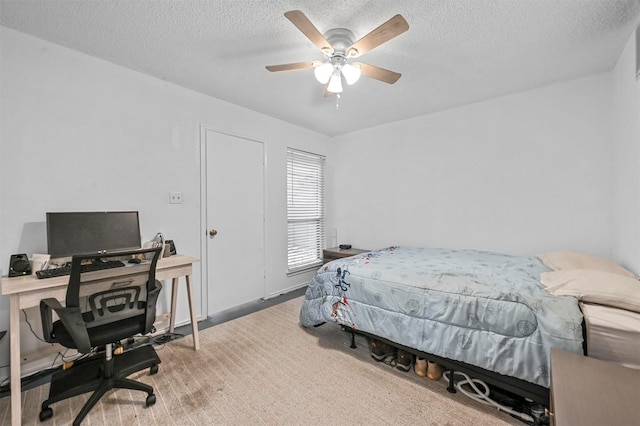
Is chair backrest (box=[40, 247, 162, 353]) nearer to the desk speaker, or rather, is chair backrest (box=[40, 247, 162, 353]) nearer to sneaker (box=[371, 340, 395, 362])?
the desk speaker

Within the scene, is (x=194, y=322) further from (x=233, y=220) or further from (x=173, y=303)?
(x=233, y=220)

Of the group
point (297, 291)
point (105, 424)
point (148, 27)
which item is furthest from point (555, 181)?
point (105, 424)

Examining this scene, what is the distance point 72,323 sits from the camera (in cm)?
146

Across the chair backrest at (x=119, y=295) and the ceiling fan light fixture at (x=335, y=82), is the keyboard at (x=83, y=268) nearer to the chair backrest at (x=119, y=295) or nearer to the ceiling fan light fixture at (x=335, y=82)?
the chair backrest at (x=119, y=295)

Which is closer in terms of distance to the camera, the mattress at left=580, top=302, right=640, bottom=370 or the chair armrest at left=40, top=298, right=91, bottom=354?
the mattress at left=580, top=302, right=640, bottom=370

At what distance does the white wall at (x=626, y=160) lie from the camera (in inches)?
73.5

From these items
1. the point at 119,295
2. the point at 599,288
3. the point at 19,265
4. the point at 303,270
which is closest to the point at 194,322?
the point at 119,295

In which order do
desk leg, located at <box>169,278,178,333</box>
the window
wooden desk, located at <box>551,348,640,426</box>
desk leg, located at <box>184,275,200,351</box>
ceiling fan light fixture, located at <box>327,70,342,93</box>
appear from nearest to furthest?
wooden desk, located at <box>551,348,640,426</box>, ceiling fan light fixture, located at <box>327,70,342,93</box>, desk leg, located at <box>184,275,200,351</box>, desk leg, located at <box>169,278,178,333</box>, the window

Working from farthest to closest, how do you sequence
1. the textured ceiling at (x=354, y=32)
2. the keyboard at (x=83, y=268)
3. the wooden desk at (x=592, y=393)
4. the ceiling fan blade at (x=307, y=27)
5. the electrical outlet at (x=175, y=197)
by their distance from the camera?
the electrical outlet at (x=175, y=197), the textured ceiling at (x=354, y=32), the keyboard at (x=83, y=268), the ceiling fan blade at (x=307, y=27), the wooden desk at (x=592, y=393)

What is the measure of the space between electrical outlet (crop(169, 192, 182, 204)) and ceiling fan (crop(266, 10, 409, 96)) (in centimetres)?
161

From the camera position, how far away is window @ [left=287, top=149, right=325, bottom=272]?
13.2ft

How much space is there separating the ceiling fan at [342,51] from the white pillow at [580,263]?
204 centimetres

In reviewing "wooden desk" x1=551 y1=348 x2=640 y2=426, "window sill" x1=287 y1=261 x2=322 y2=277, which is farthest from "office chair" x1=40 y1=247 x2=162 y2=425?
"window sill" x1=287 y1=261 x2=322 y2=277

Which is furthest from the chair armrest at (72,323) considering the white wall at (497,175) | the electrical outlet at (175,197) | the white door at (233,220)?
the white wall at (497,175)
